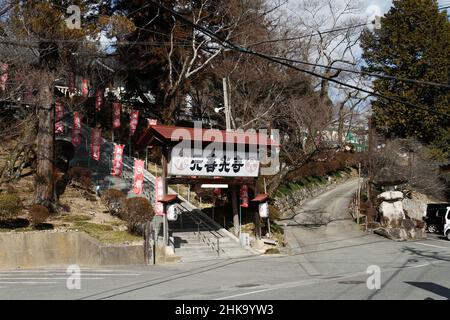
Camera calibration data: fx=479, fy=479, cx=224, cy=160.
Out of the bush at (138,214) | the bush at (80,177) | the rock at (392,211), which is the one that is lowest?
the rock at (392,211)

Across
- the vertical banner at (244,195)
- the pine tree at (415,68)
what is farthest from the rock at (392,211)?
the vertical banner at (244,195)

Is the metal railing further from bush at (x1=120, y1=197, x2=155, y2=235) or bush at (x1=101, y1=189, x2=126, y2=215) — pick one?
bush at (x1=101, y1=189, x2=126, y2=215)

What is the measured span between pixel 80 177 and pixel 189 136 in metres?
9.62

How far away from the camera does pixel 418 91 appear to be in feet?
136

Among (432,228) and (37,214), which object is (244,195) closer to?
(37,214)

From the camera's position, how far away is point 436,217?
108 ft

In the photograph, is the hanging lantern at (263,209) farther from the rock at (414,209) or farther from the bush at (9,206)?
the rock at (414,209)

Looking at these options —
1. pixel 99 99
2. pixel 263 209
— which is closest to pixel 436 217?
pixel 263 209

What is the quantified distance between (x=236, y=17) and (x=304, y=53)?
23.5 feet

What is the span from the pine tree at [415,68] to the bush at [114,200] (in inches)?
1031

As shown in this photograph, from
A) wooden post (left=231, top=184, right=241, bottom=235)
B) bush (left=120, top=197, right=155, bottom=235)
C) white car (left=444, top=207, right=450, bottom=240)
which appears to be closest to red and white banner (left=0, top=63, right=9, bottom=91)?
bush (left=120, top=197, right=155, bottom=235)

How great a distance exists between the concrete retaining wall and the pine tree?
2972cm

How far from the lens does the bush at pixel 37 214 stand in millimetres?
20844
